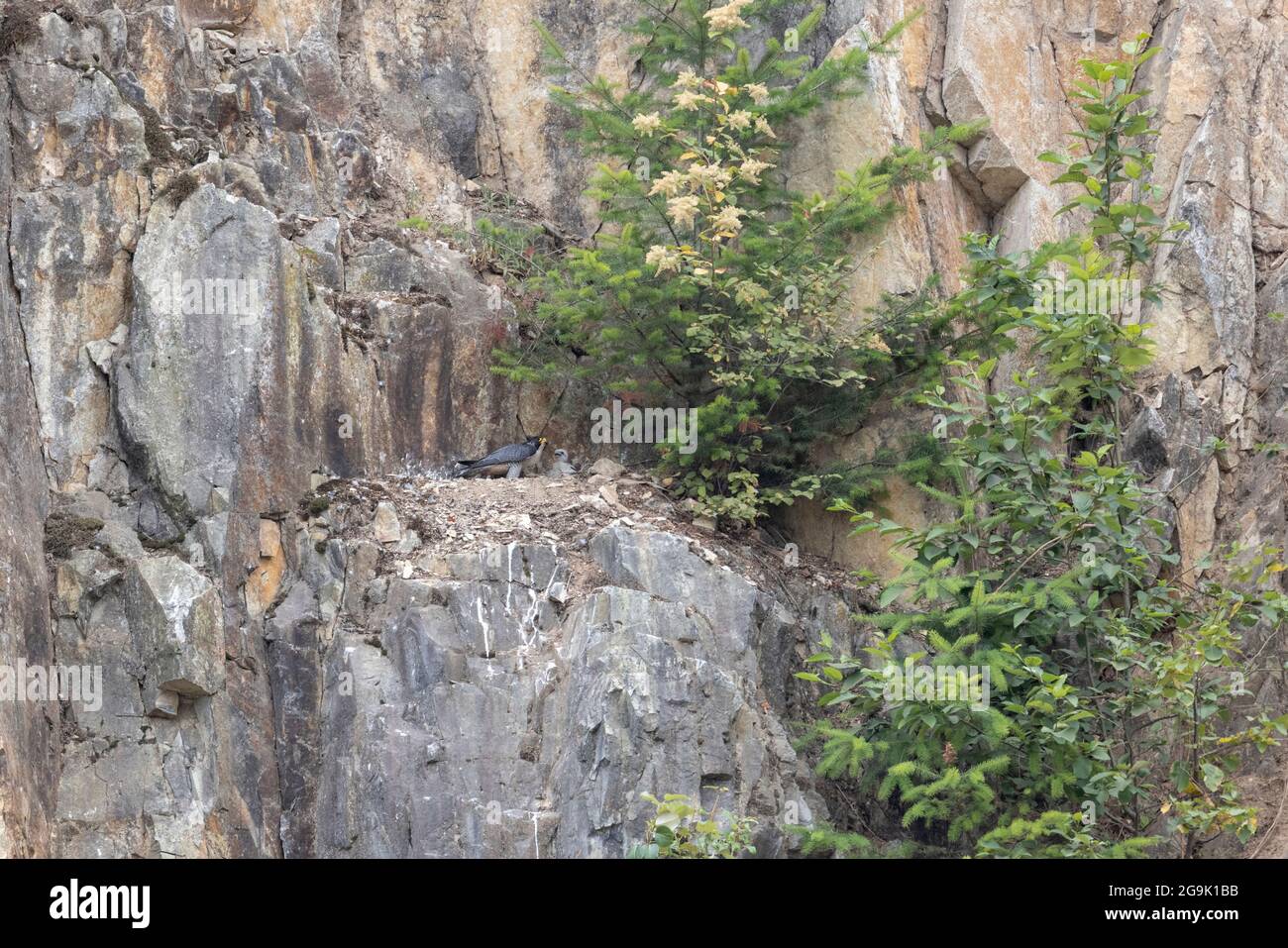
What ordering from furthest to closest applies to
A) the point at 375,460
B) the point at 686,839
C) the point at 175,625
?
the point at 375,460 → the point at 175,625 → the point at 686,839

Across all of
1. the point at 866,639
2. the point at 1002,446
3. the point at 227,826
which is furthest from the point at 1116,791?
the point at 227,826

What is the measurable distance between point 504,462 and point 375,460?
49.9 inches

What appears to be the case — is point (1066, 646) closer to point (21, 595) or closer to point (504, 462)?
point (504, 462)

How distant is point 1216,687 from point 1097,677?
1.65m

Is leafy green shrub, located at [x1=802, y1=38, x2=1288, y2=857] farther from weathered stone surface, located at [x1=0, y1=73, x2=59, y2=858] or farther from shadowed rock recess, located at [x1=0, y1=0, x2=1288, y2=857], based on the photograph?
weathered stone surface, located at [x1=0, y1=73, x2=59, y2=858]

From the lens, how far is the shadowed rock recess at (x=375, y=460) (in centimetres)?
1267

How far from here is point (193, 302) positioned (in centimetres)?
1392

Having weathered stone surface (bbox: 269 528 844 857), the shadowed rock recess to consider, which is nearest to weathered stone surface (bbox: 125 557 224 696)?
the shadowed rock recess

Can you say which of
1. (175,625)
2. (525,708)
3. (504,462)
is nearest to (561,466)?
(504,462)

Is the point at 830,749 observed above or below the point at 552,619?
below

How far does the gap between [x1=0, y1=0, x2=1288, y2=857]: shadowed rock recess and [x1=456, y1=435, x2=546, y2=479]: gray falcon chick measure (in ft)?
1.25

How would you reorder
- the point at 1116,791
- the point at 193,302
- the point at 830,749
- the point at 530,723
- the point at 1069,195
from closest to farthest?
the point at 1116,791 → the point at 830,749 → the point at 530,723 → the point at 193,302 → the point at 1069,195

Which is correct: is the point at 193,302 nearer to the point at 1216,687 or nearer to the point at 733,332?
→ the point at 733,332

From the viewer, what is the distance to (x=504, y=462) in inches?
596
